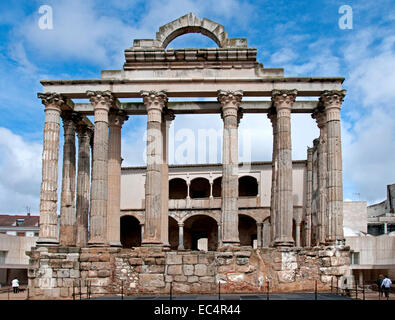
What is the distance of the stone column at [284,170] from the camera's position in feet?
83.6

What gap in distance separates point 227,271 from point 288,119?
8164mm

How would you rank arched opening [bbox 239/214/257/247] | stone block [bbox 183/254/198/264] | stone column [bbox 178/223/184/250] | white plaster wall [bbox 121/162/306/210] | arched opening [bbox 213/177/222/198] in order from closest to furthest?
1. stone block [bbox 183/254/198/264]
2. white plaster wall [bbox 121/162/306/210]
3. stone column [bbox 178/223/184/250]
4. arched opening [bbox 239/214/257/247]
5. arched opening [bbox 213/177/222/198]

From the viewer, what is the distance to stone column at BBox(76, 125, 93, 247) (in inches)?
1181

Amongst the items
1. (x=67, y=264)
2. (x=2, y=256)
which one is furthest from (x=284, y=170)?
(x=2, y=256)

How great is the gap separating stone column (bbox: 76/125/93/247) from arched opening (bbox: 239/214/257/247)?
2227cm

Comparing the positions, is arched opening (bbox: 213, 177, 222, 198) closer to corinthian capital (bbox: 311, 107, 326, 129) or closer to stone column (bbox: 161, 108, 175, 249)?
stone column (bbox: 161, 108, 175, 249)

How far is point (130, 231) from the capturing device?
51031 mm

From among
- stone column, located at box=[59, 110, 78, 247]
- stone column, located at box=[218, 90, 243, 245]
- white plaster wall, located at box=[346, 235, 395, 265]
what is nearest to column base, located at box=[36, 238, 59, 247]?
stone column, located at box=[59, 110, 78, 247]

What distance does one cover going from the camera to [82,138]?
30.9 meters

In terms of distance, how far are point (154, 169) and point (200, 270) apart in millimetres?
5429

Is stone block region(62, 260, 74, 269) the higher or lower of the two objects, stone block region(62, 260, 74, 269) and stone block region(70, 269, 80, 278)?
the higher

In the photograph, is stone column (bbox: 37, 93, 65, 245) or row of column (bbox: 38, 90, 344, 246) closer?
row of column (bbox: 38, 90, 344, 246)

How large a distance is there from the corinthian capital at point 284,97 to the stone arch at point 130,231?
26956mm
